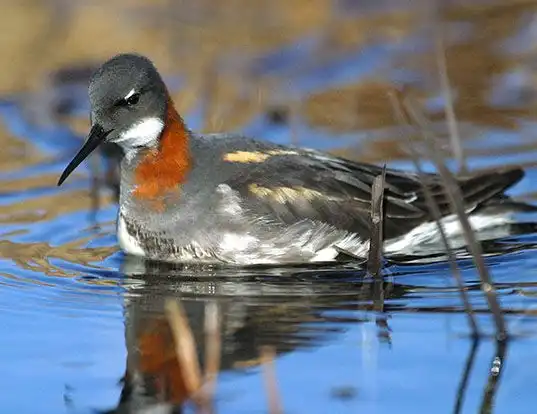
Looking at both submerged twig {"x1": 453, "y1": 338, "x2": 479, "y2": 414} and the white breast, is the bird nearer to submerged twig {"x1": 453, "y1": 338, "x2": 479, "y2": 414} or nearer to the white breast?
the white breast

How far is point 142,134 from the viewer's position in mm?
7254

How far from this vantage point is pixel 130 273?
707 cm

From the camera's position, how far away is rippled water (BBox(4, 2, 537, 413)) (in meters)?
5.09

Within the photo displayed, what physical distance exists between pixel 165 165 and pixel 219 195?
374 mm

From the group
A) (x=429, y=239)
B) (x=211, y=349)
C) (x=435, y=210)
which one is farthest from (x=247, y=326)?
(x=429, y=239)

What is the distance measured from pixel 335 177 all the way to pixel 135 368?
89.5 inches

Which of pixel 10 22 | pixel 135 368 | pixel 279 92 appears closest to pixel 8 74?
pixel 10 22

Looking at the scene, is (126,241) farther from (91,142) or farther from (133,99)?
(133,99)

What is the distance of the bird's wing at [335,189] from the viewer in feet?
23.6

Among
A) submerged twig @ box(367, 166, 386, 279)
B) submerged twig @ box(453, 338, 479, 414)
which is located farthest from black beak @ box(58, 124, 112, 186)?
submerged twig @ box(453, 338, 479, 414)

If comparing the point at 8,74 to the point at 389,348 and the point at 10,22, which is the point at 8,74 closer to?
the point at 10,22

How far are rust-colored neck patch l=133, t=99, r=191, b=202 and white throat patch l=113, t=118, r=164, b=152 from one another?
4 centimetres

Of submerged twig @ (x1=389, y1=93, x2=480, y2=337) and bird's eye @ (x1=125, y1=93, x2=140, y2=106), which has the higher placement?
bird's eye @ (x1=125, y1=93, x2=140, y2=106)

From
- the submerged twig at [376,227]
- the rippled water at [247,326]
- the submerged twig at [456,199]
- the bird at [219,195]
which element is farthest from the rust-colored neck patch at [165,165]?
the submerged twig at [456,199]
